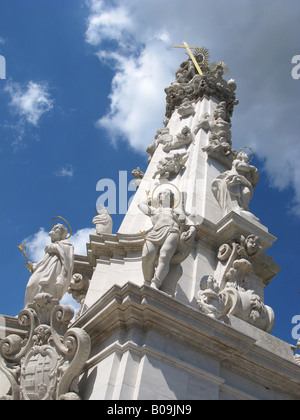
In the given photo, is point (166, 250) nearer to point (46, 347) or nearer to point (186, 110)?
point (46, 347)

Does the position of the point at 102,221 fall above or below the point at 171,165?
below

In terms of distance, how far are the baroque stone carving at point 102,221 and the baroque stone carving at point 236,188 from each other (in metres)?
3.12

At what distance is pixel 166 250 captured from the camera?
812cm

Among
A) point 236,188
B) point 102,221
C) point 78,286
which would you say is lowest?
point 78,286

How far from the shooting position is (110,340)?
7.23 meters

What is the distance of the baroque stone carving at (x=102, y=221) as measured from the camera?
12295 mm

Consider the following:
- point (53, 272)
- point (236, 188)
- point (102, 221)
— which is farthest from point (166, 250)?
point (102, 221)

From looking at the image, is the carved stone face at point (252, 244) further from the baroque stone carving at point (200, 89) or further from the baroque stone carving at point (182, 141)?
the baroque stone carving at point (200, 89)

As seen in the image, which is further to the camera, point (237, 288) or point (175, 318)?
point (237, 288)

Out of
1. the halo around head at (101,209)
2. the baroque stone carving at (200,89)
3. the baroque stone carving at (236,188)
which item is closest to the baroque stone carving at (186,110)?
the baroque stone carving at (200,89)

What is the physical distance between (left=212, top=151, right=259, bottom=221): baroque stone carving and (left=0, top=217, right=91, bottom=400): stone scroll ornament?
4.60m

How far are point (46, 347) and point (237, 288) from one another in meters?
4.32

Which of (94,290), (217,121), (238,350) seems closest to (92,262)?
(94,290)
